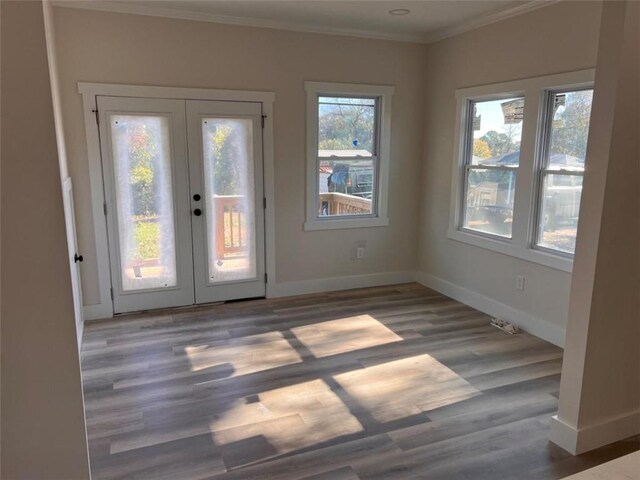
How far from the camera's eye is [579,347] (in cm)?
229

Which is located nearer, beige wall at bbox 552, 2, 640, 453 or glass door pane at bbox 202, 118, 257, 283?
beige wall at bbox 552, 2, 640, 453

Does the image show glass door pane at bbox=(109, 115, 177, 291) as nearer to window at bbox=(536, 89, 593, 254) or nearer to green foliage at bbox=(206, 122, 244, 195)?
green foliage at bbox=(206, 122, 244, 195)

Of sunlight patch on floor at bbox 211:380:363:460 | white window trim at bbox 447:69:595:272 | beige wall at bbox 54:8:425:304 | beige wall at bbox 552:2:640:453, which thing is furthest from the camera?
beige wall at bbox 54:8:425:304

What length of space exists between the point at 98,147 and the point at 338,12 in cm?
236

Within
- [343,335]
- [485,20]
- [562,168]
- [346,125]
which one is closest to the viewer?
[562,168]

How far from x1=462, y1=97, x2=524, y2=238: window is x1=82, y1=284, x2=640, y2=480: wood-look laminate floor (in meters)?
0.95

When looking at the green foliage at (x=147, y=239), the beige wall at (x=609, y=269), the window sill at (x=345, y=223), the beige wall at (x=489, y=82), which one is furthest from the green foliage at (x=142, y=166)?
the beige wall at (x=609, y=269)

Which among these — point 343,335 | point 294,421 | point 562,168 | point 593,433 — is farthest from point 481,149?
point 294,421

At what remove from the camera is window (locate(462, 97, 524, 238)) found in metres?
4.11

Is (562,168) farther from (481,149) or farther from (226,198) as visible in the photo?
(226,198)

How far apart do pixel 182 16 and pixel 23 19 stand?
2898 mm

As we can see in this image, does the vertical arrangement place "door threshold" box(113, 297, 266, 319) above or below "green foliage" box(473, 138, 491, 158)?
below

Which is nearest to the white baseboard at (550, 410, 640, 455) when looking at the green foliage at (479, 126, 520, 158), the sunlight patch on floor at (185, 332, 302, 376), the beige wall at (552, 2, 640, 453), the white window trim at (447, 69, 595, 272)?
the beige wall at (552, 2, 640, 453)

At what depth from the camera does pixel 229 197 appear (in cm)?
450
